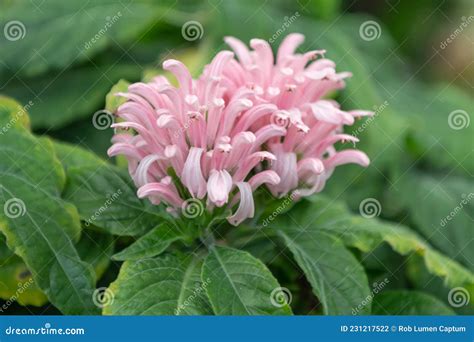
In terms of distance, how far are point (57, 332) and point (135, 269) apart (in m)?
0.18

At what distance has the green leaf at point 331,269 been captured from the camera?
1.05 metres

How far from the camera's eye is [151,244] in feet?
3.20

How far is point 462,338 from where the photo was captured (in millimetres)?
1139

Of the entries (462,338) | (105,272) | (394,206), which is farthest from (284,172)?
(394,206)

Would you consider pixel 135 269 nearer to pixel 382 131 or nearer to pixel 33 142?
pixel 33 142
